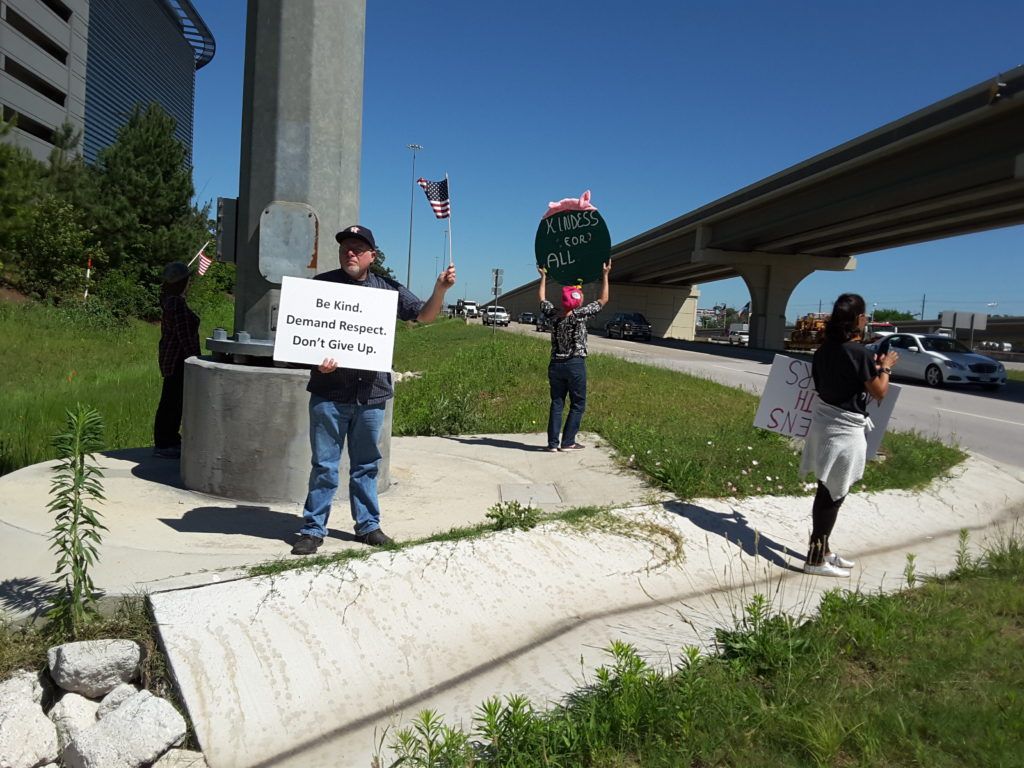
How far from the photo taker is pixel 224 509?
200 inches

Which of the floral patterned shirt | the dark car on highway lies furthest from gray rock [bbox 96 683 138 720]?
the dark car on highway

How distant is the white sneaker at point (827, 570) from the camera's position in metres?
4.81

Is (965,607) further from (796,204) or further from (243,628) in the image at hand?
(796,204)

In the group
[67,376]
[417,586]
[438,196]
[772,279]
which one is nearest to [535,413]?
[438,196]

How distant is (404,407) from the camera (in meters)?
10.5

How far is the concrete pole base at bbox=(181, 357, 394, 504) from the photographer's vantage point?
514 centimetres

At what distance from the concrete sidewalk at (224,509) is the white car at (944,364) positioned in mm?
16438

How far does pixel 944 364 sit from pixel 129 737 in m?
22.4

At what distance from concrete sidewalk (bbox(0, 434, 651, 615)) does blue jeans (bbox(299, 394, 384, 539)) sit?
185 millimetres

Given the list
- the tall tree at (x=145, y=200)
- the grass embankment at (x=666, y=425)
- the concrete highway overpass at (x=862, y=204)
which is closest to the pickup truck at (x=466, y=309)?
the concrete highway overpass at (x=862, y=204)

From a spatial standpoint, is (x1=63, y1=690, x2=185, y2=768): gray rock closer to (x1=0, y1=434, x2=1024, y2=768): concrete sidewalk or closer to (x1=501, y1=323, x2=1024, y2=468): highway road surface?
(x1=0, y1=434, x2=1024, y2=768): concrete sidewalk

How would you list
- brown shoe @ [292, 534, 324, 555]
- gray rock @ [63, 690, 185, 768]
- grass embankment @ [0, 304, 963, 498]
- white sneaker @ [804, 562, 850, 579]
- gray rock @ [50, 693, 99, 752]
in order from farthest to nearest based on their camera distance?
grass embankment @ [0, 304, 963, 498] → white sneaker @ [804, 562, 850, 579] → brown shoe @ [292, 534, 324, 555] → gray rock @ [50, 693, 99, 752] → gray rock @ [63, 690, 185, 768]

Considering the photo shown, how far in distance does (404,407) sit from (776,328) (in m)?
45.4

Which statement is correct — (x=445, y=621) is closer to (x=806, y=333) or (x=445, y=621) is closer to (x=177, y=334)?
(x=177, y=334)
